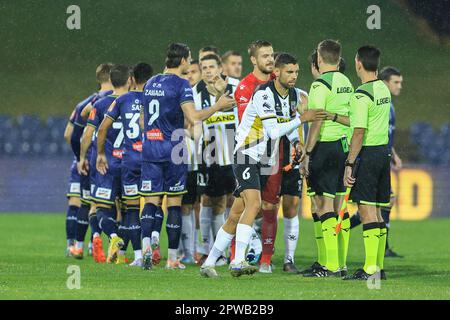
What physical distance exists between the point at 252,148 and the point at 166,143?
1452 mm

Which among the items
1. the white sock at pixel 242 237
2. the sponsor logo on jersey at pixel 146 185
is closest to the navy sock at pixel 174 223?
the sponsor logo on jersey at pixel 146 185

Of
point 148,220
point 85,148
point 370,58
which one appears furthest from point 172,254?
point 370,58

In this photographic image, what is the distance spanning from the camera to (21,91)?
101 feet

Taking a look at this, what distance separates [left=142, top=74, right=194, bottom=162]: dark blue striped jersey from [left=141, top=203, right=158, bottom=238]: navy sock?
21.7 inches

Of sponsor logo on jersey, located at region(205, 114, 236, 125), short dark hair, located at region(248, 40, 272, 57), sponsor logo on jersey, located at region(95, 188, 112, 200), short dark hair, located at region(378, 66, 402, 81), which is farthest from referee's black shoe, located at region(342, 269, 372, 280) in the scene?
short dark hair, located at region(378, 66, 402, 81)

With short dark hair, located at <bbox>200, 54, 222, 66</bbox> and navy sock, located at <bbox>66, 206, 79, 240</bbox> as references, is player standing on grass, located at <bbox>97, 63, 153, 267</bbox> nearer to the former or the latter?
short dark hair, located at <bbox>200, 54, 222, 66</bbox>

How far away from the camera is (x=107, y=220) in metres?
12.9

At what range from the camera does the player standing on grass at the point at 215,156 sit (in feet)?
41.9

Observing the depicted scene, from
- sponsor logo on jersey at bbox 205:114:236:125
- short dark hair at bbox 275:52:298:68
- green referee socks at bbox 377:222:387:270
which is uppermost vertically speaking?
short dark hair at bbox 275:52:298:68

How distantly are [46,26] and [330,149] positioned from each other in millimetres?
20369

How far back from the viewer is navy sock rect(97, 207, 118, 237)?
12828 mm

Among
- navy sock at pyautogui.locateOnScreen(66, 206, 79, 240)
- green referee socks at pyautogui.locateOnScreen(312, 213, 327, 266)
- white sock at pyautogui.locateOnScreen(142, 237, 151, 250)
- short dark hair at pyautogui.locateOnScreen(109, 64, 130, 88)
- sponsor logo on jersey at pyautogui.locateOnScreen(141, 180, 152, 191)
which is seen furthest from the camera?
navy sock at pyautogui.locateOnScreen(66, 206, 79, 240)

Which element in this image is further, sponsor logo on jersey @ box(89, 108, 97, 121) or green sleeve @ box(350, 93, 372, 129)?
sponsor logo on jersey @ box(89, 108, 97, 121)
